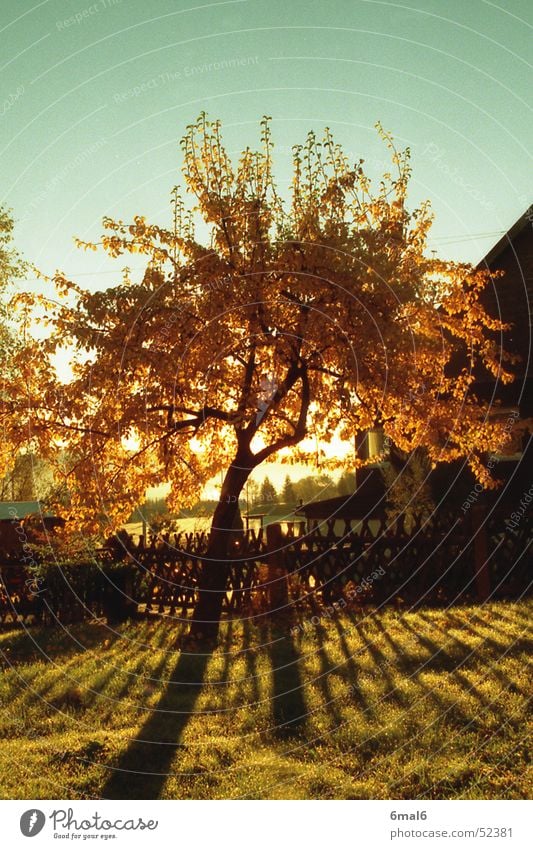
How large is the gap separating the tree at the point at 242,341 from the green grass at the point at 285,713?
8.49 ft

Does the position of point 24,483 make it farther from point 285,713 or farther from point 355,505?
point 285,713

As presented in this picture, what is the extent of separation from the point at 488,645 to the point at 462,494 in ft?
46.1

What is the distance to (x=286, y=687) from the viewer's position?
1023cm

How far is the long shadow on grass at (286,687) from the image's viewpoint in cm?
874

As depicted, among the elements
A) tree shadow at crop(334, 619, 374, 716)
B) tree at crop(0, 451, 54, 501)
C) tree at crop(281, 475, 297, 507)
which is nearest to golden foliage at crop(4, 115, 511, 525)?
tree shadow at crop(334, 619, 374, 716)

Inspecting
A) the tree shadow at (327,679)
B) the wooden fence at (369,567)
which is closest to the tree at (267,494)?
the wooden fence at (369,567)

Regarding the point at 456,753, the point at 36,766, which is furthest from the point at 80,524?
the point at 456,753

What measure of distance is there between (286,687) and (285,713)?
103 cm

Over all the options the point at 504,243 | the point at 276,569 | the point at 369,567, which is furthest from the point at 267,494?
the point at 276,569

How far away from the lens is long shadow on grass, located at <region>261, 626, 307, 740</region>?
8.74 metres

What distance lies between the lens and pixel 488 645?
37.0 ft

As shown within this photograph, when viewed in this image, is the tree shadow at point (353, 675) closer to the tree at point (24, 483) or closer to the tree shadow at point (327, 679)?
the tree shadow at point (327, 679)

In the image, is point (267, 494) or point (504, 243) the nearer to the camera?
point (504, 243)
